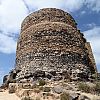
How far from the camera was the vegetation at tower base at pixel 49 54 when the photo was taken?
2017 cm

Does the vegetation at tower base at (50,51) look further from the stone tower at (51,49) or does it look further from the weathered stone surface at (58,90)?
the weathered stone surface at (58,90)

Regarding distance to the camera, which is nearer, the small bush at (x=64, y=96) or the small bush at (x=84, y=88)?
the small bush at (x=64, y=96)

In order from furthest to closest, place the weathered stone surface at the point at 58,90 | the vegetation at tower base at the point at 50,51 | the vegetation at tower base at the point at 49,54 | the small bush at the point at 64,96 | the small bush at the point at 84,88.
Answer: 1. the vegetation at tower base at the point at 50,51
2. the vegetation at tower base at the point at 49,54
3. the small bush at the point at 84,88
4. the weathered stone surface at the point at 58,90
5. the small bush at the point at 64,96

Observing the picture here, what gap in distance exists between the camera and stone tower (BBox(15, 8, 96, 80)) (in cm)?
2053

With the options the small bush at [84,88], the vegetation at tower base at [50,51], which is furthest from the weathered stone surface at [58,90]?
the vegetation at tower base at [50,51]

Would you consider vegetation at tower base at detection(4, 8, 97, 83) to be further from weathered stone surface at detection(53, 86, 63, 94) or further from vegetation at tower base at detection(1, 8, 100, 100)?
weathered stone surface at detection(53, 86, 63, 94)

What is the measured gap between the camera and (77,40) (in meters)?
22.7

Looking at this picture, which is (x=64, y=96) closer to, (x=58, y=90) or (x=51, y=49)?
(x=58, y=90)

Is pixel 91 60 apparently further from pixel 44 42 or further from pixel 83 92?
pixel 83 92

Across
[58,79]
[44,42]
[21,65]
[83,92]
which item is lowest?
[83,92]

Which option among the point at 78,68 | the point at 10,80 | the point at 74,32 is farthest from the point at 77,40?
the point at 10,80

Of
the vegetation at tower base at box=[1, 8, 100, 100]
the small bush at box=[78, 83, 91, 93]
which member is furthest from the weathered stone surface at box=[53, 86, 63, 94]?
the vegetation at tower base at box=[1, 8, 100, 100]

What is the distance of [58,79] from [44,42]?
3.36 meters

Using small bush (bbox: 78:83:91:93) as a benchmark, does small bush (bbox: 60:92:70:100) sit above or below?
below
